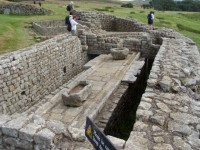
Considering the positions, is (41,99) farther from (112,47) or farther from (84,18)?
(84,18)

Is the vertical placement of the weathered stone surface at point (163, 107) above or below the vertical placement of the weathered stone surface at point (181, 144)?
above

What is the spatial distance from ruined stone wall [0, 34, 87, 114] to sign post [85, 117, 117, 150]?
6.36 meters

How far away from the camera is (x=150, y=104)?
24.3ft

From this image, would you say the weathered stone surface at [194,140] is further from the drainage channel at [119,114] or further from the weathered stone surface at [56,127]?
the drainage channel at [119,114]

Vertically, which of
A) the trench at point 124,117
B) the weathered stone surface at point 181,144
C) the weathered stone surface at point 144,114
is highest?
the weathered stone surface at point 144,114

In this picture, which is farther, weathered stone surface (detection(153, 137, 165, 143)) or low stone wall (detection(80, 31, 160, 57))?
low stone wall (detection(80, 31, 160, 57))

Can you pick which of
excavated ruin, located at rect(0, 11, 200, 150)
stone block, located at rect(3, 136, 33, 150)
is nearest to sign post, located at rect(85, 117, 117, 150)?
excavated ruin, located at rect(0, 11, 200, 150)

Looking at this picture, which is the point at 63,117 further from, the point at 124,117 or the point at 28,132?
the point at 124,117

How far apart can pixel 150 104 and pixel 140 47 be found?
1028 cm

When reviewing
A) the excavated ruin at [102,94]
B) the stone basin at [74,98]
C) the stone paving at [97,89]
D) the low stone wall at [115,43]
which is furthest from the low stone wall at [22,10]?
the stone basin at [74,98]

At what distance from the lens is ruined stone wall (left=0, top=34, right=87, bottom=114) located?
10.0m

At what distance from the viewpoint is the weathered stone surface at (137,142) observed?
5.52 meters

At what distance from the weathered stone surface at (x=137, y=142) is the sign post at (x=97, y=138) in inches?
60.3

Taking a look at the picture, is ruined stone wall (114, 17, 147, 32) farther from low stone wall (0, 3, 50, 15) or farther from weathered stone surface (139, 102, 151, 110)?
weathered stone surface (139, 102, 151, 110)
